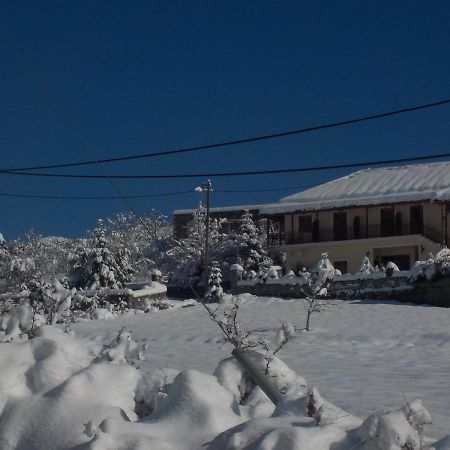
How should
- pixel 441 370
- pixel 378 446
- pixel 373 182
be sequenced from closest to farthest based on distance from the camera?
pixel 378 446 → pixel 441 370 → pixel 373 182

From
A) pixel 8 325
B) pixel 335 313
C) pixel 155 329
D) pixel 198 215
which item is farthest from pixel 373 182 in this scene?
pixel 8 325

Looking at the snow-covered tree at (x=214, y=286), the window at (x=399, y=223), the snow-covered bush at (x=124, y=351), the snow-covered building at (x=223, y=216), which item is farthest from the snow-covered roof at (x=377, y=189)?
the snow-covered bush at (x=124, y=351)

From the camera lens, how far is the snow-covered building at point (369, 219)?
40.5 m

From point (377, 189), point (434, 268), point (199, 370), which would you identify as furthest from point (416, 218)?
point (199, 370)

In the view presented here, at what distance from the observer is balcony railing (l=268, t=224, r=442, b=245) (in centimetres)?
4066

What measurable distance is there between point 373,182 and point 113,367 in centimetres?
3982

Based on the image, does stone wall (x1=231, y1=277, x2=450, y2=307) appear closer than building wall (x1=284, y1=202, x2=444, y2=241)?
Yes

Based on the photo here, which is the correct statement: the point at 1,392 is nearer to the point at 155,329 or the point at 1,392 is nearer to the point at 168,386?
the point at 168,386

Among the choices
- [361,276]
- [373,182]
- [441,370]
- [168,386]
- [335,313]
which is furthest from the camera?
[373,182]

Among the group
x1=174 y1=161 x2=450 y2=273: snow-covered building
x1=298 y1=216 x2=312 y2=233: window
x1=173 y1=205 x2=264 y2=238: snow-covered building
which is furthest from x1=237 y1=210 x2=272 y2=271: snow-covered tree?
x1=173 y1=205 x2=264 y2=238: snow-covered building

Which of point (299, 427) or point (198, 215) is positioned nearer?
point (299, 427)

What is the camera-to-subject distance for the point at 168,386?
5.36 meters

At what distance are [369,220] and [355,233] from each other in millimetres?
973

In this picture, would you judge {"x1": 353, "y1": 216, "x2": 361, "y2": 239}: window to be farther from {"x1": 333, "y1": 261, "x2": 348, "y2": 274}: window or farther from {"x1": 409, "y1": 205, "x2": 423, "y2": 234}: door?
{"x1": 409, "y1": 205, "x2": 423, "y2": 234}: door
